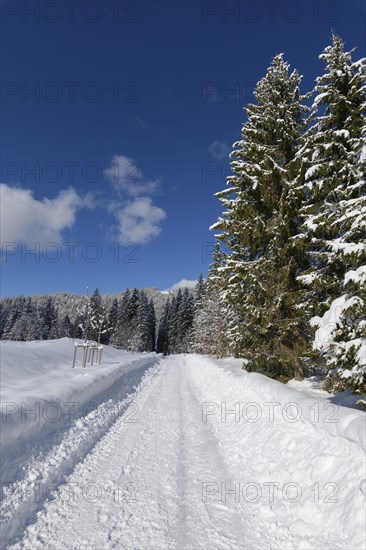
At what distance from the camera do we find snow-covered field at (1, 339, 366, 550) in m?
3.63

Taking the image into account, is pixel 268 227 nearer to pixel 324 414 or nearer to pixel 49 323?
pixel 324 414

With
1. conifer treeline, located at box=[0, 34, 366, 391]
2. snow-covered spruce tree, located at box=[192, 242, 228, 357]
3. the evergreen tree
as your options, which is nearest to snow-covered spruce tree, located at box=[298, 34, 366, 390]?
conifer treeline, located at box=[0, 34, 366, 391]

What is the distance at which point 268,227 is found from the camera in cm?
1277

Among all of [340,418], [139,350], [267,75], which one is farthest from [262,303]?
[139,350]

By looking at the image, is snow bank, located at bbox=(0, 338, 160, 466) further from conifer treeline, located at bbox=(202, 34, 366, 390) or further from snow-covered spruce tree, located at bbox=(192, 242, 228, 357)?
snow-covered spruce tree, located at bbox=(192, 242, 228, 357)

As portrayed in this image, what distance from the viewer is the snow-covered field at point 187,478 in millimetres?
3631

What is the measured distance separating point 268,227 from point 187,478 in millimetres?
9918

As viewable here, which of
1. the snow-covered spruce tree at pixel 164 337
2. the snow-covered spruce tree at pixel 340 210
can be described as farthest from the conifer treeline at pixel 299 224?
the snow-covered spruce tree at pixel 164 337

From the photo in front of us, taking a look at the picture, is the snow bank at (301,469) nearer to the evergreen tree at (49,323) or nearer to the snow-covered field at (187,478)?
the snow-covered field at (187,478)

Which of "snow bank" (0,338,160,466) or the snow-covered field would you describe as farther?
"snow bank" (0,338,160,466)

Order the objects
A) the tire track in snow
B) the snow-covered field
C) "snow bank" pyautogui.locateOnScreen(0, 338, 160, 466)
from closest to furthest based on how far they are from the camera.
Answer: the snow-covered field, the tire track in snow, "snow bank" pyautogui.locateOnScreen(0, 338, 160, 466)

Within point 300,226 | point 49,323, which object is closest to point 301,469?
point 300,226

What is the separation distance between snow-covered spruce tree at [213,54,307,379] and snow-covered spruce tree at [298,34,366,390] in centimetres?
166

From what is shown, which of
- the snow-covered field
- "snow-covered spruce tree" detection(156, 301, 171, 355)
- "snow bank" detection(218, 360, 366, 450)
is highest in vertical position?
"snow-covered spruce tree" detection(156, 301, 171, 355)
